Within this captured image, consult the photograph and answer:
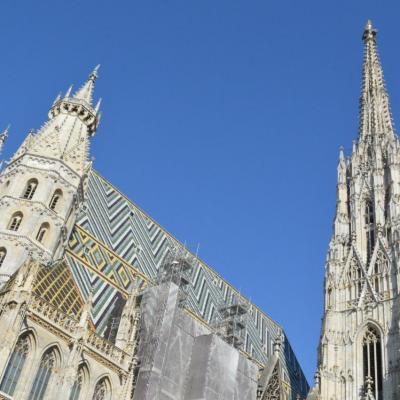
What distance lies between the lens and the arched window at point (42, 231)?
66.3 feet

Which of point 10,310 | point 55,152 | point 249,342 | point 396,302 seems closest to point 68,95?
point 55,152

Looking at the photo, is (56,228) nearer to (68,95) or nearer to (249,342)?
(68,95)

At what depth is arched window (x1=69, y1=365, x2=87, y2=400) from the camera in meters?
16.8

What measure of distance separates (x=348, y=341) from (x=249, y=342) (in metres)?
4.79

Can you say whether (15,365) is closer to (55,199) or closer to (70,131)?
(55,199)

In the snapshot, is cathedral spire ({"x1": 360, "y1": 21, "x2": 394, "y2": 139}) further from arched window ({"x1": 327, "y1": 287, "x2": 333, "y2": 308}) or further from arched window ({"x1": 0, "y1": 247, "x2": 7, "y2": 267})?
arched window ({"x1": 0, "y1": 247, "x2": 7, "y2": 267})

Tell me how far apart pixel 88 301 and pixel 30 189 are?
5150 mm

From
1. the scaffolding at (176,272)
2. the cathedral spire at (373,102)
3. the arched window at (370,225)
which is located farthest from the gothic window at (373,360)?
the cathedral spire at (373,102)

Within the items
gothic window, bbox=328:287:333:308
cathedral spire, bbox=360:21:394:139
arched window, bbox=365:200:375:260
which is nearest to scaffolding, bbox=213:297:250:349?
gothic window, bbox=328:287:333:308

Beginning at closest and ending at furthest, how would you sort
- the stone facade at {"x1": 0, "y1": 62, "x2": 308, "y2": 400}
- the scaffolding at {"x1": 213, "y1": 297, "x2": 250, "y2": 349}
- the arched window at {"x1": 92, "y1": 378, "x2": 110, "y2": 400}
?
the stone facade at {"x1": 0, "y1": 62, "x2": 308, "y2": 400} < the arched window at {"x1": 92, "y1": 378, "x2": 110, "y2": 400} < the scaffolding at {"x1": 213, "y1": 297, "x2": 250, "y2": 349}

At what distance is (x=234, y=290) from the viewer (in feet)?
111

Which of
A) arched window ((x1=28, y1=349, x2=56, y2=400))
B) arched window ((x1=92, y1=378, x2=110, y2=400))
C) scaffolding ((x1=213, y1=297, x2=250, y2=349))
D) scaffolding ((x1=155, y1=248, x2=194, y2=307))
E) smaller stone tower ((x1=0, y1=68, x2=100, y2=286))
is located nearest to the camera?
arched window ((x1=28, y1=349, x2=56, y2=400))

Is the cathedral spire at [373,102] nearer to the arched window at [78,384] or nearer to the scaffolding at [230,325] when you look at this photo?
the scaffolding at [230,325]

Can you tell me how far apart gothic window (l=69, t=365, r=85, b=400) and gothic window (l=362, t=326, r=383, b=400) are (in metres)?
12.9
